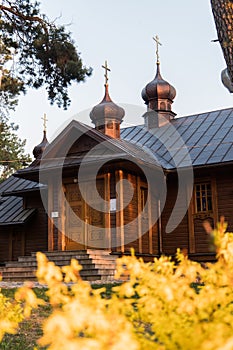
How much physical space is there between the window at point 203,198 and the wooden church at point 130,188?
27mm

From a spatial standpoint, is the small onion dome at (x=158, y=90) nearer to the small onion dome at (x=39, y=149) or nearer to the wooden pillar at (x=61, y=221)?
the small onion dome at (x=39, y=149)

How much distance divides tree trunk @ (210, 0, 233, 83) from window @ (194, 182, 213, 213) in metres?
8.11

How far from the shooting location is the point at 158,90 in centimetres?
1858

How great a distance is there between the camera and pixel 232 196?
1322cm

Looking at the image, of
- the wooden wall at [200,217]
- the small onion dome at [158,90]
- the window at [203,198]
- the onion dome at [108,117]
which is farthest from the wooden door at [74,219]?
the small onion dome at [158,90]

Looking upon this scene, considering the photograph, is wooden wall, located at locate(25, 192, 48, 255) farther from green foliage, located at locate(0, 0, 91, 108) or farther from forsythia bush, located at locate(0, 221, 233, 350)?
forsythia bush, located at locate(0, 221, 233, 350)

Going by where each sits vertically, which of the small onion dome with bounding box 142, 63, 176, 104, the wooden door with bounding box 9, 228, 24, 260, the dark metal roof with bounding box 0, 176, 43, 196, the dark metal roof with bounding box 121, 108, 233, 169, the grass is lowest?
the grass

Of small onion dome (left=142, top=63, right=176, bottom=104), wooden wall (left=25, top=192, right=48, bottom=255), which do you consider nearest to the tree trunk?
wooden wall (left=25, top=192, right=48, bottom=255)

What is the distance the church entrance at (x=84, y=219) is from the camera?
12734mm

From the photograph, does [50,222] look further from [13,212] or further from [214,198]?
[214,198]

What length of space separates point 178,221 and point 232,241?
11.4m

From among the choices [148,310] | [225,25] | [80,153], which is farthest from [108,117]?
[148,310]

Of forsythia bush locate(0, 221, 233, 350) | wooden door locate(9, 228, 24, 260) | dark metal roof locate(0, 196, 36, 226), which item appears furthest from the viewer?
wooden door locate(9, 228, 24, 260)

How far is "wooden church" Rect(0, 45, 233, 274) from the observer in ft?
41.2
